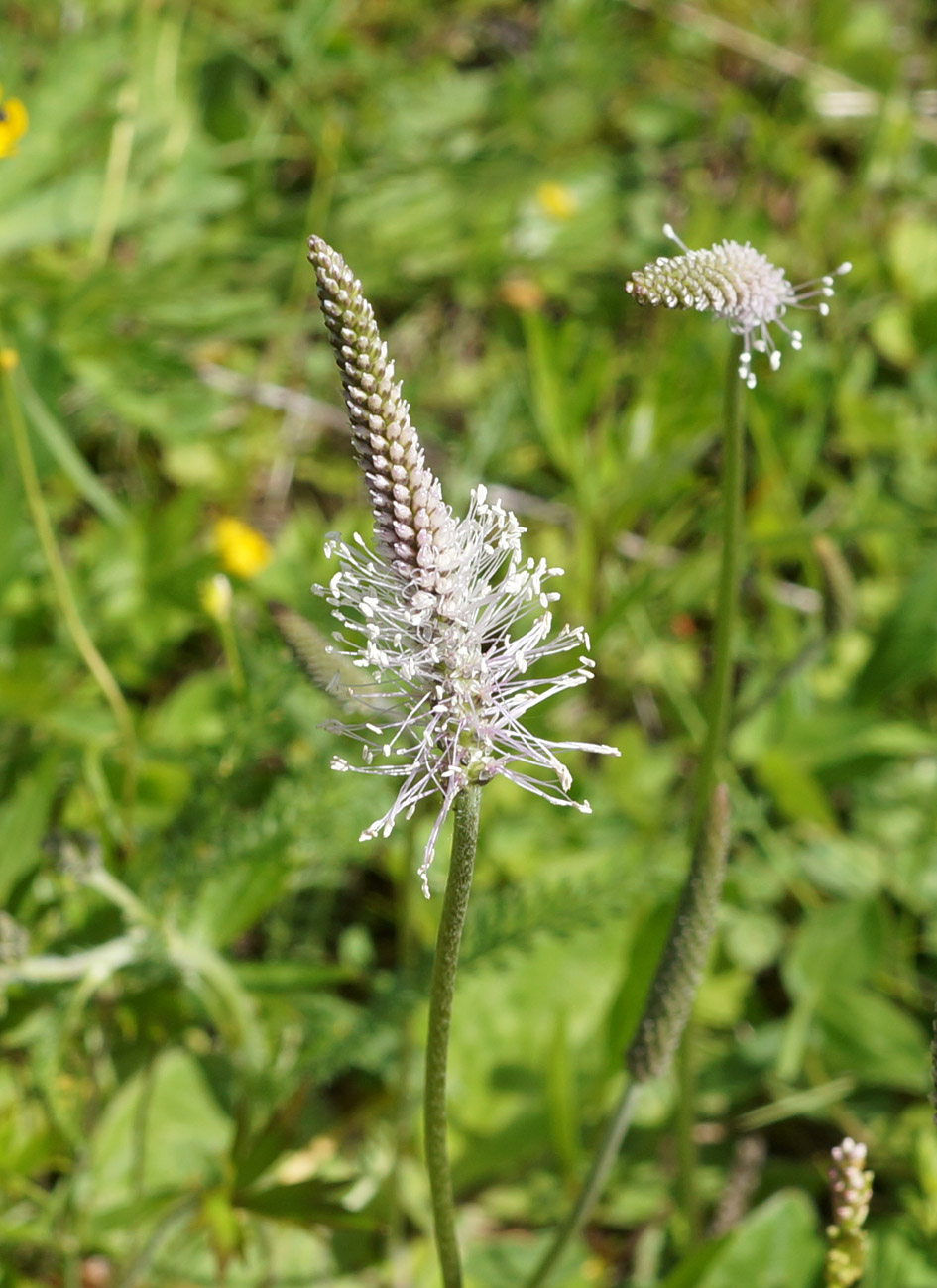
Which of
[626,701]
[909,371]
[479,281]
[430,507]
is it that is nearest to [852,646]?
[626,701]

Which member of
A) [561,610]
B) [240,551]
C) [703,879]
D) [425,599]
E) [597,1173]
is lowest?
[561,610]

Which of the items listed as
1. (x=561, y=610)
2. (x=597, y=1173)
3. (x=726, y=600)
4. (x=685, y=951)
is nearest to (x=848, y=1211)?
(x=685, y=951)

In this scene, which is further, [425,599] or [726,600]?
[726,600]

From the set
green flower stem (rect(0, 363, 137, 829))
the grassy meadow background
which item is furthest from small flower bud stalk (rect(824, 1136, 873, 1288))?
green flower stem (rect(0, 363, 137, 829))

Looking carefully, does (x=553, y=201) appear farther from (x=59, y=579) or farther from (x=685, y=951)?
(x=685, y=951)

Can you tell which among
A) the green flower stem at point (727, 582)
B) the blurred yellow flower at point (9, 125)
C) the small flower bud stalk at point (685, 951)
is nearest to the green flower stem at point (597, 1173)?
the small flower bud stalk at point (685, 951)

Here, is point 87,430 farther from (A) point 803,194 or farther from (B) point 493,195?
(A) point 803,194
